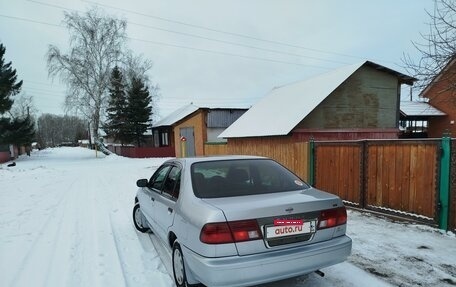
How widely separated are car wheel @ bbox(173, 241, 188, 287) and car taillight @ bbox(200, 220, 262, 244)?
0.73 m

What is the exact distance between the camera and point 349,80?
15.8 metres

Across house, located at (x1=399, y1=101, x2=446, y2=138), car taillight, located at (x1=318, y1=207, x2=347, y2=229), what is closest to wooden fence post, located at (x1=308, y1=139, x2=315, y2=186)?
car taillight, located at (x1=318, y1=207, x2=347, y2=229)

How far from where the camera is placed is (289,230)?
123 inches

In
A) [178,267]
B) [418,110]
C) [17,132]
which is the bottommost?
[178,267]

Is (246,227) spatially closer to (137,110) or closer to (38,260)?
(38,260)

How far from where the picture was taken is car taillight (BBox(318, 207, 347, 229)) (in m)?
3.32

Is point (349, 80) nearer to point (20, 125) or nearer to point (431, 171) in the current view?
point (431, 171)

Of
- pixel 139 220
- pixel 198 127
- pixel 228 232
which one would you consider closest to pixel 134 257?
pixel 139 220

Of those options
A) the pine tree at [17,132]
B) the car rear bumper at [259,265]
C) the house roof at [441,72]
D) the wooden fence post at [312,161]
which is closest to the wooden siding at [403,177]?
the house roof at [441,72]

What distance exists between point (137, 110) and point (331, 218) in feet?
109

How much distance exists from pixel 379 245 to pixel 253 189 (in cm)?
252

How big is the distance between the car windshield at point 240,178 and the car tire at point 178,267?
70cm

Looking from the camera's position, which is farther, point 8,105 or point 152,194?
point 8,105

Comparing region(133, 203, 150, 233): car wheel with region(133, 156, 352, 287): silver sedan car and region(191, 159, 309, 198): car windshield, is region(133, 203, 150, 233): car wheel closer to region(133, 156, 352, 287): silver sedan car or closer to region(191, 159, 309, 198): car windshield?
region(133, 156, 352, 287): silver sedan car
